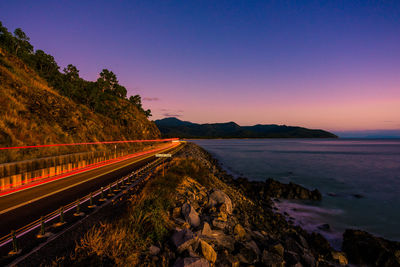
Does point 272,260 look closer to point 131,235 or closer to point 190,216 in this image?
point 190,216

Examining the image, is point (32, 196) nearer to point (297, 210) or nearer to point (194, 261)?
point (194, 261)

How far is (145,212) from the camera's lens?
6254 mm

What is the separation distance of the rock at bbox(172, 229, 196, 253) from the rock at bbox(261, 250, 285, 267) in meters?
3.05

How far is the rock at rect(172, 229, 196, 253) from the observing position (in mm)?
5357

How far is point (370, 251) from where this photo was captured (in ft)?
31.1

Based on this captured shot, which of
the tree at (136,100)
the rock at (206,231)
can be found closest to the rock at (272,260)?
the rock at (206,231)

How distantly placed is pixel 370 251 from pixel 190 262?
33.7 feet

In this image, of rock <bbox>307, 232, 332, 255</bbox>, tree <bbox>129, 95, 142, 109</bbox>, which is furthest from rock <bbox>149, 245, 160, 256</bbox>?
tree <bbox>129, 95, 142, 109</bbox>

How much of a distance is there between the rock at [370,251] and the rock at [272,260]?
5728 mm

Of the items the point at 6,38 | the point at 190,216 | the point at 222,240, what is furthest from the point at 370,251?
the point at 6,38

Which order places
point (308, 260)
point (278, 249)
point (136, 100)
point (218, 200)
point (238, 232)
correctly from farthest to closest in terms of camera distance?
point (136, 100), point (218, 200), point (308, 260), point (238, 232), point (278, 249)

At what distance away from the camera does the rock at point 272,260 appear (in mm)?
6627

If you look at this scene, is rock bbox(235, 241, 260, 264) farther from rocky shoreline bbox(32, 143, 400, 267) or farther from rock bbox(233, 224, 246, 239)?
rock bbox(233, 224, 246, 239)

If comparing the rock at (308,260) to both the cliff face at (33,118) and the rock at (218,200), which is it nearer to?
the rock at (218,200)
